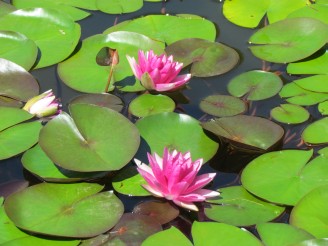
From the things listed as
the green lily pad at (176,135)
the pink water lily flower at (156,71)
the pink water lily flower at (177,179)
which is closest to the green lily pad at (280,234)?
the pink water lily flower at (177,179)

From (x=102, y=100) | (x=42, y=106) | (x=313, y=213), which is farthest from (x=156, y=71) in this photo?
(x=313, y=213)

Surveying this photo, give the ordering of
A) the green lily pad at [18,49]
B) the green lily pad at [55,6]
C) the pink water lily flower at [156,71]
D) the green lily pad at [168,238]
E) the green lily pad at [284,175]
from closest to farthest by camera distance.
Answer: the green lily pad at [168,238]
the green lily pad at [284,175]
the pink water lily flower at [156,71]
the green lily pad at [18,49]
the green lily pad at [55,6]

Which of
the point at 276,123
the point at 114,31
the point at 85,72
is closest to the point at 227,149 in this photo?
the point at 276,123

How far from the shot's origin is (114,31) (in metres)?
3.05

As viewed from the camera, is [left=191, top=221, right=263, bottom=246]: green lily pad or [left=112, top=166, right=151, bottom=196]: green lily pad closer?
[left=191, top=221, right=263, bottom=246]: green lily pad

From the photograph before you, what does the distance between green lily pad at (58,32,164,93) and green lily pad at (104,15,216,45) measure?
0.37 feet

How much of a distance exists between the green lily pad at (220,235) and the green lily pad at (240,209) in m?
0.08

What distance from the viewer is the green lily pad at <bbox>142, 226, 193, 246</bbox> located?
1860 mm

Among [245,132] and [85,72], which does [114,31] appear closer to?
[85,72]

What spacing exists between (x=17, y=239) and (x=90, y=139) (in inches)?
18.8

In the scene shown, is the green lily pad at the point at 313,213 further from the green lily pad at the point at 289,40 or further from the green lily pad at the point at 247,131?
the green lily pad at the point at 289,40

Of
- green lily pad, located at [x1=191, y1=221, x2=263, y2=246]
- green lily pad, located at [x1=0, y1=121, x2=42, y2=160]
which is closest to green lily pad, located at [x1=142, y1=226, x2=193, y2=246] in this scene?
green lily pad, located at [x1=191, y1=221, x2=263, y2=246]

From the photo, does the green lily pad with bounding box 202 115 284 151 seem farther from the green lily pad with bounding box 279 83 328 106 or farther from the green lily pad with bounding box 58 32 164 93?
the green lily pad with bounding box 58 32 164 93

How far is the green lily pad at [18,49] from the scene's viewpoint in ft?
9.18
